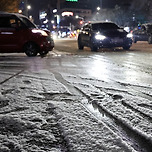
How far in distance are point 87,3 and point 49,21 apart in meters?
26.7

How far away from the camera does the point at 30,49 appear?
11.0m

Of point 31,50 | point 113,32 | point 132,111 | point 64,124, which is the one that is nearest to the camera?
point 64,124

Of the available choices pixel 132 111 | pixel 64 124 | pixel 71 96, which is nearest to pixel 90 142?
pixel 64 124

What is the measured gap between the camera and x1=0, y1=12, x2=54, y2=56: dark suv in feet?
35.1

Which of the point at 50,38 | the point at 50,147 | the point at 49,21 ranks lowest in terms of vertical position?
the point at 50,147

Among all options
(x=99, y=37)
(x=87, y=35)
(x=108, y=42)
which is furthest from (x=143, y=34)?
(x=99, y=37)

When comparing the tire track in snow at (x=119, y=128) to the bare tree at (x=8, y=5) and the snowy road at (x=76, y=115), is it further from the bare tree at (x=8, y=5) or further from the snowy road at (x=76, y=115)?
the bare tree at (x=8, y=5)

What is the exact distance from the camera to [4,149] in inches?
87.7

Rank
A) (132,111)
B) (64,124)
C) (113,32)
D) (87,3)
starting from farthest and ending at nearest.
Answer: (87,3)
(113,32)
(132,111)
(64,124)

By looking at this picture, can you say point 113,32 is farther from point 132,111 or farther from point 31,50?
point 132,111

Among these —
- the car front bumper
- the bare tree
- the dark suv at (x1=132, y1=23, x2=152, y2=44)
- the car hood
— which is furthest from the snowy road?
the bare tree

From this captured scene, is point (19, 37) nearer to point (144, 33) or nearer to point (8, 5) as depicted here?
point (144, 33)

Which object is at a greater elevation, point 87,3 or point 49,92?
point 87,3

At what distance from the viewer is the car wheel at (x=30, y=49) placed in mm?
10998
